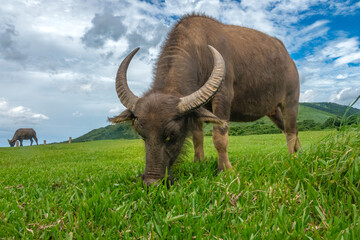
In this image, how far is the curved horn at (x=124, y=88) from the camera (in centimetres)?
357

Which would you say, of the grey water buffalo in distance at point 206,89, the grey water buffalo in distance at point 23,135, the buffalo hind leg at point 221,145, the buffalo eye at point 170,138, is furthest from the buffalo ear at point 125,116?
the grey water buffalo in distance at point 23,135

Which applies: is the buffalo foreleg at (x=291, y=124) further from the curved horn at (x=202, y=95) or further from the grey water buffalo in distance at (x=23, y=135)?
the grey water buffalo in distance at (x=23, y=135)

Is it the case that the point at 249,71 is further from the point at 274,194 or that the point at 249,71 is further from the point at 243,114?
the point at 274,194

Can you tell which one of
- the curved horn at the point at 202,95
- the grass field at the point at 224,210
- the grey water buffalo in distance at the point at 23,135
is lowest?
the grass field at the point at 224,210

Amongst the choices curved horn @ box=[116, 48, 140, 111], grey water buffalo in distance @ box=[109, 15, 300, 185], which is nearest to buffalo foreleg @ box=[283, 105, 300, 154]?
grey water buffalo in distance @ box=[109, 15, 300, 185]

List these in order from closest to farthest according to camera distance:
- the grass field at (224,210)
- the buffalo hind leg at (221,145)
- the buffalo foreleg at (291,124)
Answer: the grass field at (224,210)
the buffalo hind leg at (221,145)
the buffalo foreleg at (291,124)

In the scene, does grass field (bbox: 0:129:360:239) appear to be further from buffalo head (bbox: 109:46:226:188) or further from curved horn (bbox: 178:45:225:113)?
curved horn (bbox: 178:45:225:113)

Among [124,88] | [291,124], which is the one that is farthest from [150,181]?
[291,124]

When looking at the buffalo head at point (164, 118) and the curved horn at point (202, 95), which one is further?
the curved horn at point (202, 95)

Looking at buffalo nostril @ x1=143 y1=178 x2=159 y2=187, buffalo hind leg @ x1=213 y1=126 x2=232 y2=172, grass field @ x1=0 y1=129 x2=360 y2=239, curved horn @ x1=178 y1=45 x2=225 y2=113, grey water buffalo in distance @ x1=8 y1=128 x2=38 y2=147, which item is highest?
grey water buffalo in distance @ x1=8 y1=128 x2=38 y2=147

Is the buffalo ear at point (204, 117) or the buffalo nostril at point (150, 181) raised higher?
the buffalo ear at point (204, 117)

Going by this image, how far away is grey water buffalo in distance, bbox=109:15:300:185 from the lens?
3232mm

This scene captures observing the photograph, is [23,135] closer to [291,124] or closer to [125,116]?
[291,124]

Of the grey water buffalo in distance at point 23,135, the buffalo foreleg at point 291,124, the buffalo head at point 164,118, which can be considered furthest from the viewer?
the grey water buffalo in distance at point 23,135
